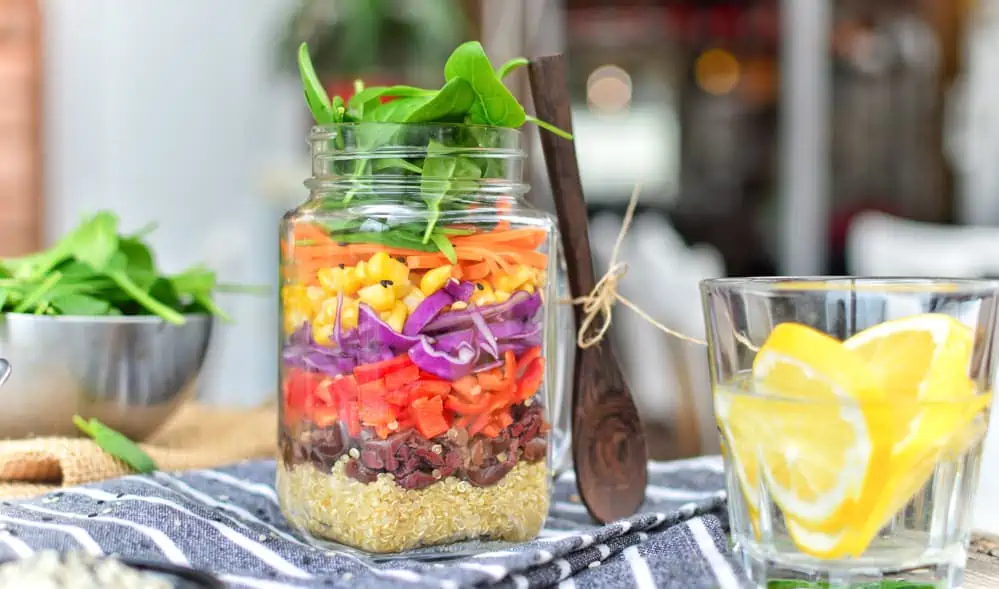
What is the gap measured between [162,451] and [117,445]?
7cm

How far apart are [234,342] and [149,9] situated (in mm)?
1138

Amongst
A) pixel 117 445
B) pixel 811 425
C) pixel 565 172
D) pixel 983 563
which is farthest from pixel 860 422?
pixel 117 445

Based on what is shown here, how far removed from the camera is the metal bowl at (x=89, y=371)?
0.81m

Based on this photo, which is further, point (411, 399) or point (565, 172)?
point (565, 172)

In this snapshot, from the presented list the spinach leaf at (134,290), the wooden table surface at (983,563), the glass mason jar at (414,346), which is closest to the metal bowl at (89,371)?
the spinach leaf at (134,290)

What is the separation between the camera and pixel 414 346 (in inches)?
24.5

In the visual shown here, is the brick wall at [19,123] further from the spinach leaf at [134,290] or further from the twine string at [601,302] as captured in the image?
the twine string at [601,302]

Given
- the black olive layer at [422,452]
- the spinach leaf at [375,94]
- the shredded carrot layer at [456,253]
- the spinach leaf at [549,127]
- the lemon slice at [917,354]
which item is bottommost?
the black olive layer at [422,452]

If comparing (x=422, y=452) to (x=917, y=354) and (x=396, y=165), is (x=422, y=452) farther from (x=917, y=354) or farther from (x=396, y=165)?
(x=917, y=354)

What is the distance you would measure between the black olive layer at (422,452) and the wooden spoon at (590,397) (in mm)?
104

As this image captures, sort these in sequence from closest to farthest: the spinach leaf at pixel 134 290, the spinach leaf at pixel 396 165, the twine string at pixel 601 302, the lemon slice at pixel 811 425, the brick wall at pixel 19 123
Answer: the lemon slice at pixel 811 425, the spinach leaf at pixel 396 165, the twine string at pixel 601 302, the spinach leaf at pixel 134 290, the brick wall at pixel 19 123

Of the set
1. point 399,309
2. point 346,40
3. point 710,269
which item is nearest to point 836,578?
point 399,309

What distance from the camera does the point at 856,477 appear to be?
1.75ft

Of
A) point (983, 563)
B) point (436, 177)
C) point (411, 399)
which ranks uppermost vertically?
point (436, 177)
